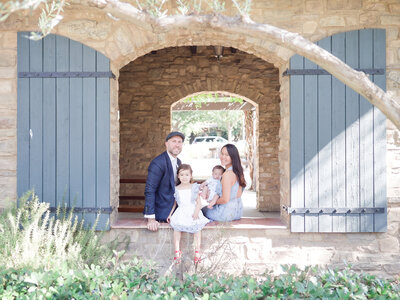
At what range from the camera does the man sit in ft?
13.7

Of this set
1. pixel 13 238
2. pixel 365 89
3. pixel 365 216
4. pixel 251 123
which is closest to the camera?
pixel 365 89

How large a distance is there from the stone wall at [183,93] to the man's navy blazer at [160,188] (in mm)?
3420

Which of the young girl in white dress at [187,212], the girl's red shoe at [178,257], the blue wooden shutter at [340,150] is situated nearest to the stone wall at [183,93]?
the blue wooden shutter at [340,150]

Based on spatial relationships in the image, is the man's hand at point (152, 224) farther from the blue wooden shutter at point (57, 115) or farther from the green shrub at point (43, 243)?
the blue wooden shutter at point (57, 115)

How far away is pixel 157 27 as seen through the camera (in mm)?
2367

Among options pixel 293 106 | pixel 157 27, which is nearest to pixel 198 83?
pixel 293 106

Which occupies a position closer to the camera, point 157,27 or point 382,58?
point 157,27

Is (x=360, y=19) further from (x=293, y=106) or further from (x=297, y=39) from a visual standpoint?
(x=297, y=39)

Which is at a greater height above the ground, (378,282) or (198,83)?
(198,83)

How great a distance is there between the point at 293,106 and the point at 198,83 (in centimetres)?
350

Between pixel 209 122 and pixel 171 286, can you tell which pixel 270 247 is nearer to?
pixel 171 286

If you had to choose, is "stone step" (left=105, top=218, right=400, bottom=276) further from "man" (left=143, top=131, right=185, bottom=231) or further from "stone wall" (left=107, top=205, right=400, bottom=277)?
"man" (left=143, top=131, right=185, bottom=231)

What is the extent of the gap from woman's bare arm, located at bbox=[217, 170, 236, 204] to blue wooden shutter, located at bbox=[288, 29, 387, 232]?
608 millimetres

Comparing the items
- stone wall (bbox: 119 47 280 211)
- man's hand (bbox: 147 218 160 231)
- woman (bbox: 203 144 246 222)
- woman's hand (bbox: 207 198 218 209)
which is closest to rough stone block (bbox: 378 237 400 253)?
woman (bbox: 203 144 246 222)
